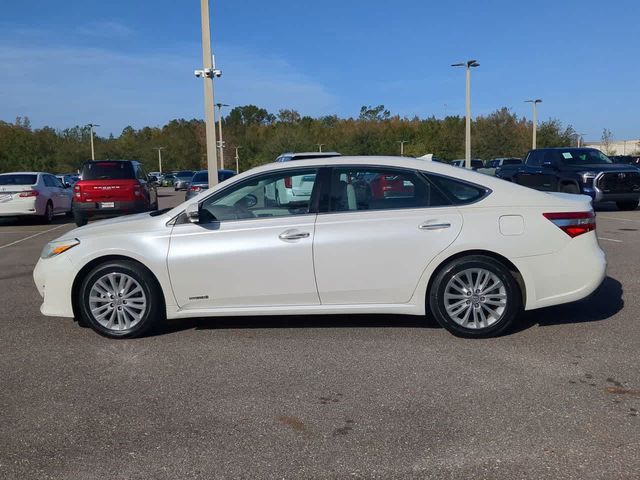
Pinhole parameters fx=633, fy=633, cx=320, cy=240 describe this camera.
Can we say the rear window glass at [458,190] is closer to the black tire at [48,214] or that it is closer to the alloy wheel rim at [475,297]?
the alloy wheel rim at [475,297]

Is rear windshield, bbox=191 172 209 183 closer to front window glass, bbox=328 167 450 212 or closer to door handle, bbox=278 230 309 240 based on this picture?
front window glass, bbox=328 167 450 212

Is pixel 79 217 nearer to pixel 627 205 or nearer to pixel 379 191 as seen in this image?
pixel 379 191

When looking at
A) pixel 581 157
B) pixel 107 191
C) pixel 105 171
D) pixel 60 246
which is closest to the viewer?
pixel 60 246

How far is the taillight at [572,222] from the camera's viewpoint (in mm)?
5469

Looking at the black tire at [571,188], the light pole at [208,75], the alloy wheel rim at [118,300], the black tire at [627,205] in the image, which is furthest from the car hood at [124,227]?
the black tire at [627,205]

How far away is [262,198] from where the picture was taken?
567 centimetres

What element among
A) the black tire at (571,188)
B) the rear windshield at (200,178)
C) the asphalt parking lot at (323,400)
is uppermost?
the rear windshield at (200,178)

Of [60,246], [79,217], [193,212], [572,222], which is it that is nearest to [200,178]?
[79,217]

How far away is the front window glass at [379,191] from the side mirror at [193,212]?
45.8 inches

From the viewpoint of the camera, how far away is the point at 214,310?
18.2 ft

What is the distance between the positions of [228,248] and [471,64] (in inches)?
1183

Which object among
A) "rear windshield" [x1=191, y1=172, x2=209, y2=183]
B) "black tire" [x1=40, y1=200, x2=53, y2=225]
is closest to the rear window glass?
"black tire" [x1=40, y1=200, x2=53, y2=225]

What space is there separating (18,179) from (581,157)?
16.0 meters

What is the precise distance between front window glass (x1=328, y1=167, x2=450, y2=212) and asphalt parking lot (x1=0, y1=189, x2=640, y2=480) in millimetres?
1151
